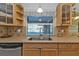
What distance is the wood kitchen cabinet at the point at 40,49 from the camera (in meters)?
3.38

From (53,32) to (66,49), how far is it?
0.67m

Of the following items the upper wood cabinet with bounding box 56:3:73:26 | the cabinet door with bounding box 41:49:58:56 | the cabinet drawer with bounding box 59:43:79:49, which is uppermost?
the upper wood cabinet with bounding box 56:3:73:26

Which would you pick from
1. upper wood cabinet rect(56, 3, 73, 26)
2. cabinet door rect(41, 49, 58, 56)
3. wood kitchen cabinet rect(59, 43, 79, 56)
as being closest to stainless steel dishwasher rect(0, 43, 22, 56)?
cabinet door rect(41, 49, 58, 56)

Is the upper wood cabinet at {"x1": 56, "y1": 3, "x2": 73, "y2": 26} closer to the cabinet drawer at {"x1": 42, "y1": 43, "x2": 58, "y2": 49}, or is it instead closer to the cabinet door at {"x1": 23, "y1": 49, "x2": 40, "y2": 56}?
the cabinet drawer at {"x1": 42, "y1": 43, "x2": 58, "y2": 49}

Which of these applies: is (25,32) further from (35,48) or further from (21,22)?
(35,48)

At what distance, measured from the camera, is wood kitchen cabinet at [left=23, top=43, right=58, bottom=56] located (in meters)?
3.38

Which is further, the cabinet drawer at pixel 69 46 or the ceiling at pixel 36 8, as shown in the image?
the ceiling at pixel 36 8

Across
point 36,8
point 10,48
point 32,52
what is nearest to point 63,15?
point 36,8

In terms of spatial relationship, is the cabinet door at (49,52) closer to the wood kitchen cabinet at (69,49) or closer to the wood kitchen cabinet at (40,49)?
the wood kitchen cabinet at (40,49)

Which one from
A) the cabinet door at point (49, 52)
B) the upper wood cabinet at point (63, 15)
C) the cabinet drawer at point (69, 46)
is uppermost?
the upper wood cabinet at point (63, 15)

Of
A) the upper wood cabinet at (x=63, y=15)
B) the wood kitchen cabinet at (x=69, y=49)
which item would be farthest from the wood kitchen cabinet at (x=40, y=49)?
the upper wood cabinet at (x=63, y=15)

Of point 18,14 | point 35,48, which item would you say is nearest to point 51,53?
point 35,48

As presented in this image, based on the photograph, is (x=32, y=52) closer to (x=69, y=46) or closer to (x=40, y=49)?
(x=40, y=49)

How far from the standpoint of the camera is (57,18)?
395 cm
